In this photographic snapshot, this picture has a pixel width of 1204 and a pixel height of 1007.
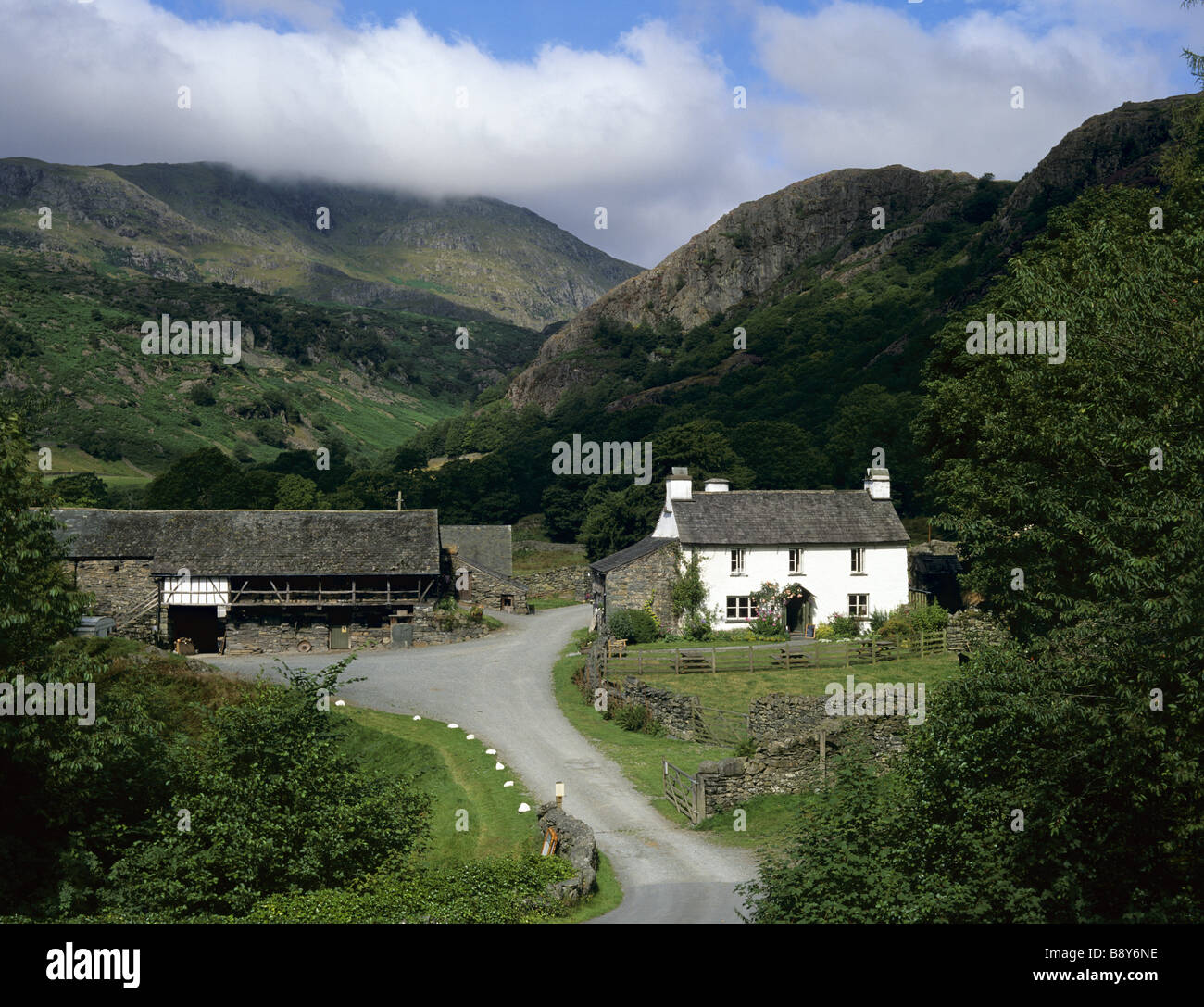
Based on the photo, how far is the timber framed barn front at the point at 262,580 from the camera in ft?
172

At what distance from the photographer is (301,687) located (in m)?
20.7

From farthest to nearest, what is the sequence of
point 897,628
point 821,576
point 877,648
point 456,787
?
point 821,576
point 897,628
point 877,648
point 456,787

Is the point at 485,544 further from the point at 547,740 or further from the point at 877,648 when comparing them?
the point at 547,740

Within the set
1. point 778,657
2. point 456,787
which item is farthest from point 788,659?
point 456,787

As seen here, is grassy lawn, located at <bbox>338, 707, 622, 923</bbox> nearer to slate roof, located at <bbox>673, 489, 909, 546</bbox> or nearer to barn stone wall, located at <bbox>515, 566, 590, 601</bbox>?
slate roof, located at <bbox>673, 489, 909, 546</bbox>

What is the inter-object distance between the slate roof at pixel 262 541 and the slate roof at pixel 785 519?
14.9m

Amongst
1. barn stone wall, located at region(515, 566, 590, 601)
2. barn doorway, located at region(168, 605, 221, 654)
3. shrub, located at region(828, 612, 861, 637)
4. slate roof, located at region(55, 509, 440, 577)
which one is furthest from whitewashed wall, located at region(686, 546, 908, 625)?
barn stone wall, located at region(515, 566, 590, 601)

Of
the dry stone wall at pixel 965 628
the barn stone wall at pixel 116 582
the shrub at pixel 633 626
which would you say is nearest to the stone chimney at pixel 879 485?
the dry stone wall at pixel 965 628

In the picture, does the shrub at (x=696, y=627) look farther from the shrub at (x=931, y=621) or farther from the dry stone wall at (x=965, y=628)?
the dry stone wall at (x=965, y=628)

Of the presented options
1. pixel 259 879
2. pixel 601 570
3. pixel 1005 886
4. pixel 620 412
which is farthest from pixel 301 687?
pixel 620 412

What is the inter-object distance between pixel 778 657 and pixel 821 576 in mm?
9960

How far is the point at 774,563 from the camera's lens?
48281 mm
